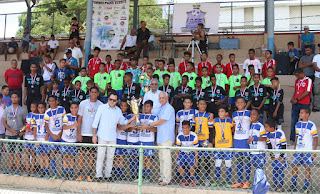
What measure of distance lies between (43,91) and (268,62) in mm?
6149

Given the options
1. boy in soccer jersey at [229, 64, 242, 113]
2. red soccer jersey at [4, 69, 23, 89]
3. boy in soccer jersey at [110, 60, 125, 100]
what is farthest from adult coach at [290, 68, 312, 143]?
red soccer jersey at [4, 69, 23, 89]

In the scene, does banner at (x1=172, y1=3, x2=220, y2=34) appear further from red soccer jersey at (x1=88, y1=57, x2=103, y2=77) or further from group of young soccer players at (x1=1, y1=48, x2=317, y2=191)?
group of young soccer players at (x1=1, y1=48, x2=317, y2=191)

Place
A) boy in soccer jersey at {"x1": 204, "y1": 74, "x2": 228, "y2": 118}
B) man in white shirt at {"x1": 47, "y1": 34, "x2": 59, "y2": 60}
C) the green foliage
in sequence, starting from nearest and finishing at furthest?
1. boy in soccer jersey at {"x1": 204, "y1": 74, "x2": 228, "y2": 118}
2. man in white shirt at {"x1": 47, "y1": 34, "x2": 59, "y2": 60}
3. the green foliage

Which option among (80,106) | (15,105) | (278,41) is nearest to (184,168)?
(80,106)

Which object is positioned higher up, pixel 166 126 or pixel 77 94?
pixel 77 94

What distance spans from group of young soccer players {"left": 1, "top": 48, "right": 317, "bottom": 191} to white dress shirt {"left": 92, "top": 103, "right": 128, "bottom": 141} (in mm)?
240

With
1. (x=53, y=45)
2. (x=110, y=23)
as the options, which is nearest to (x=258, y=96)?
(x=110, y=23)

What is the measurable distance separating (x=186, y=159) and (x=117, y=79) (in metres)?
3.63

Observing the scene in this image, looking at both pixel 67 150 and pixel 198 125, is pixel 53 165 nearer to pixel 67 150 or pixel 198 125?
pixel 67 150

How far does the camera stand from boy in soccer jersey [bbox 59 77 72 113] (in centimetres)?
978

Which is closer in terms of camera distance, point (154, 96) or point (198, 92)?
point (154, 96)

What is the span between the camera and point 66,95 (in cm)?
998

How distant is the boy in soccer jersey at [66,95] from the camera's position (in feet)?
32.1

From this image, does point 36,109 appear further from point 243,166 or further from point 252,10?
point 252,10
